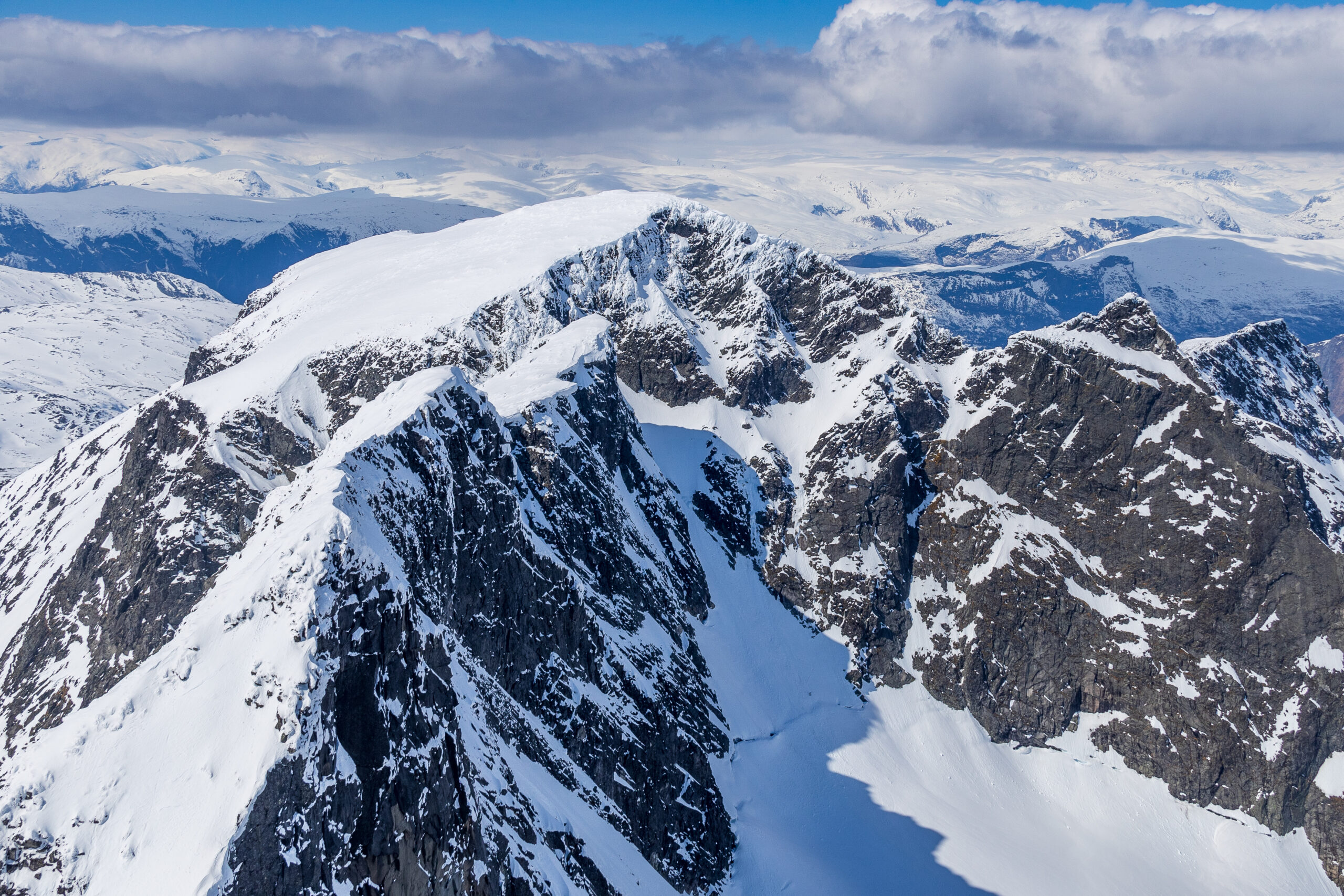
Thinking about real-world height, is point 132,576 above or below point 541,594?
below

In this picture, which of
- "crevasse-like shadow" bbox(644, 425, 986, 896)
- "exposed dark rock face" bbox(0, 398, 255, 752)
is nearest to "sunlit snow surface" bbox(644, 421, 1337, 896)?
"crevasse-like shadow" bbox(644, 425, 986, 896)

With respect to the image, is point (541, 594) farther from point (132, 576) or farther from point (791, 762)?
point (791, 762)

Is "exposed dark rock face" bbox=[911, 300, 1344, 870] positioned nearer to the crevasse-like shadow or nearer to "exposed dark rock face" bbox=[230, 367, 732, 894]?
the crevasse-like shadow

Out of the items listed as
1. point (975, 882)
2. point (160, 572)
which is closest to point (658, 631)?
point (975, 882)

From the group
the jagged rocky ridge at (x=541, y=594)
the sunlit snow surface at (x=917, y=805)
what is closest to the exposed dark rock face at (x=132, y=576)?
the jagged rocky ridge at (x=541, y=594)

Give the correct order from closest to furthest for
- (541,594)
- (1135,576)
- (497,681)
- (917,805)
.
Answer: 1. (497,681)
2. (541,594)
3. (917,805)
4. (1135,576)

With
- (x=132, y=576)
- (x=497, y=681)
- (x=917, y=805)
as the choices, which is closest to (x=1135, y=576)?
(x=917, y=805)
